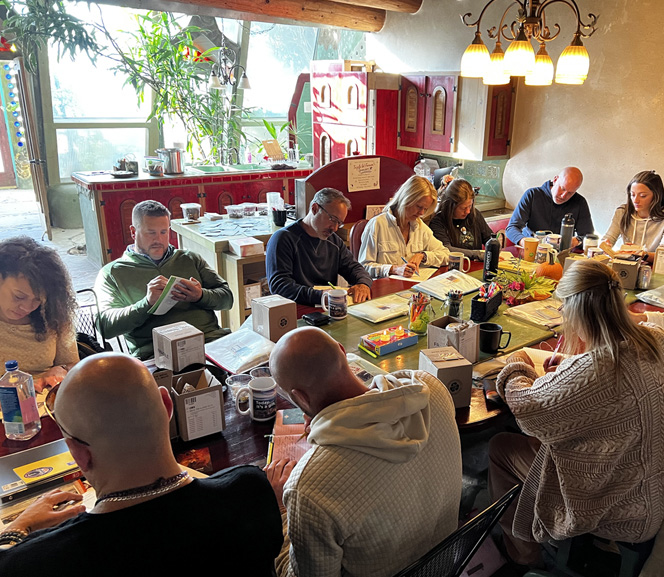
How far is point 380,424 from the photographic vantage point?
1245mm

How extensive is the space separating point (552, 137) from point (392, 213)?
2.28 m

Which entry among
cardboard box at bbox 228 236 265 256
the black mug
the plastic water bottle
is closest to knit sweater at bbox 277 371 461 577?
the plastic water bottle

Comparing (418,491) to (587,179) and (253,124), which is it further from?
(253,124)

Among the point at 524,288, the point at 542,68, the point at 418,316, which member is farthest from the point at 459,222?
the point at 418,316

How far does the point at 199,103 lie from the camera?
6.68m

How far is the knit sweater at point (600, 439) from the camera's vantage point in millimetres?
1604

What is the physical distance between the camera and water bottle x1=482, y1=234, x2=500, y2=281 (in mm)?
3104

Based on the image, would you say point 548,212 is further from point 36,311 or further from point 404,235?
point 36,311

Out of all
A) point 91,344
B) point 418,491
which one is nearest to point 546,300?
point 418,491

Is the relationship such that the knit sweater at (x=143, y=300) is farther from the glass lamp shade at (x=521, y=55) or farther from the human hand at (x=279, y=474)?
the glass lamp shade at (x=521, y=55)

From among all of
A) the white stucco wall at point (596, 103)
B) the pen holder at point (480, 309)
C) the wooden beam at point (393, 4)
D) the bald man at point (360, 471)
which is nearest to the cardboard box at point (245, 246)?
the pen holder at point (480, 309)

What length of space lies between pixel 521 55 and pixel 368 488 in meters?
2.12

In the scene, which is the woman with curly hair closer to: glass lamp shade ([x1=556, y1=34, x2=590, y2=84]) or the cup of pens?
the cup of pens

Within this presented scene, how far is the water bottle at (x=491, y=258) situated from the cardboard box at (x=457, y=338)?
3.42ft
